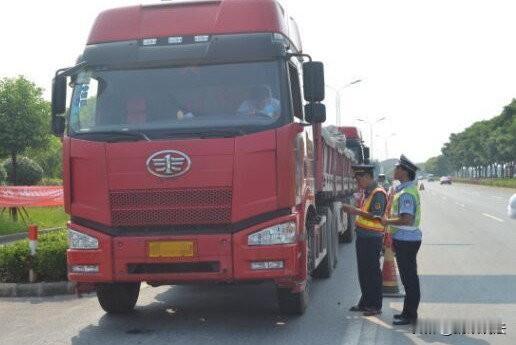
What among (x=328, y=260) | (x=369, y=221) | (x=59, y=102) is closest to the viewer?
(x=59, y=102)

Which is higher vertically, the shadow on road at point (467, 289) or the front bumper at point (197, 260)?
the front bumper at point (197, 260)

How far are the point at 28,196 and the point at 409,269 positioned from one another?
13921 mm

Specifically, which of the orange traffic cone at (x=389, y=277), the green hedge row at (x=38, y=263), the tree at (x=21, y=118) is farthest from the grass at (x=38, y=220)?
the orange traffic cone at (x=389, y=277)

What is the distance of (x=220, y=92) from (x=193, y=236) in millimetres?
1388

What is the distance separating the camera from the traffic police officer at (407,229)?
6.77 m

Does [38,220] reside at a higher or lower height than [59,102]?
lower

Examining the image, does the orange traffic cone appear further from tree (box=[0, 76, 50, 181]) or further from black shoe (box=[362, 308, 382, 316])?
tree (box=[0, 76, 50, 181])

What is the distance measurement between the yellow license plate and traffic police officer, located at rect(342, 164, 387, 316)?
1.83m

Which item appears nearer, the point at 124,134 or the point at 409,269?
the point at 124,134

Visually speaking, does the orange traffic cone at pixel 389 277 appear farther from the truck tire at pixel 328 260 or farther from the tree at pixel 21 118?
the tree at pixel 21 118

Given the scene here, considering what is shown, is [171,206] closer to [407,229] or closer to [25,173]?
[407,229]

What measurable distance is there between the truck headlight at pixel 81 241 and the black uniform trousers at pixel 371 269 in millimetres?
2810

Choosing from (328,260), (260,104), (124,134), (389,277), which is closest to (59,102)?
(124,134)

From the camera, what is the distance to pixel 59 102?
7.05 meters
